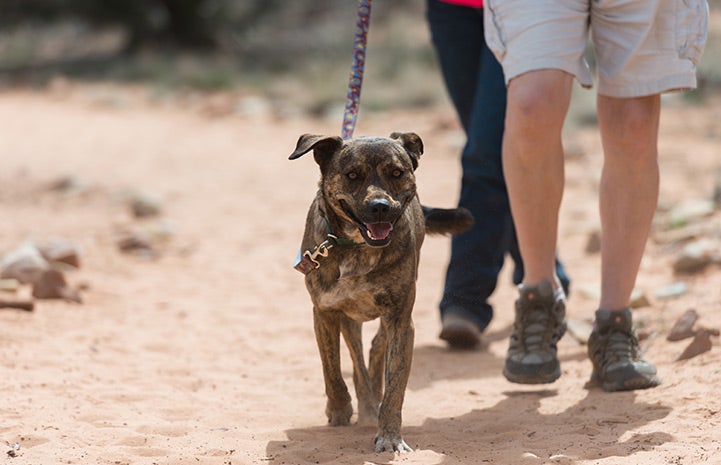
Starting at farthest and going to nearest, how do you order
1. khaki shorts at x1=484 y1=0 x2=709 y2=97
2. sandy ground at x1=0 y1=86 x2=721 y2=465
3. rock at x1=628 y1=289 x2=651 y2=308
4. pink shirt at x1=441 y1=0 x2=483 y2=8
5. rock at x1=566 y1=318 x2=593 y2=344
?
rock at x1=628 y1=289 x2=651 y2=308 → rock at x1=566 y1=318 x2=593 y2=344 → pink shirt at x1=441 y1=0 x2=483 y2=8 → khaki shorts at x1=484 y1=0 x2=709 y2=97 → sandy ground at x1=0 y1=86 x2=721 y2=465

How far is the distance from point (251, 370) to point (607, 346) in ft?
5.60

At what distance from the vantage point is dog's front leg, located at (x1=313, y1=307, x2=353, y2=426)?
398 cm

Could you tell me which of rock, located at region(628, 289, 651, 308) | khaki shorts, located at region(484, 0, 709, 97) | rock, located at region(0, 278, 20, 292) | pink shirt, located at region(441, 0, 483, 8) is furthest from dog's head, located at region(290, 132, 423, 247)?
rock, located at region(0, 278, 20, 292)

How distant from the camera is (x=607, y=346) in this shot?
4.42m

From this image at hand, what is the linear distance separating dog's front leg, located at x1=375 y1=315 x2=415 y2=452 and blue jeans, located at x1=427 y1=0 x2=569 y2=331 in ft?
4.93

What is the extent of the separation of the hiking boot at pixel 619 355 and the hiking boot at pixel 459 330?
0.93 metres

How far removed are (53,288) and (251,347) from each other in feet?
4.41

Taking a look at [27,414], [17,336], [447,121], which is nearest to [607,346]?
[27,414]

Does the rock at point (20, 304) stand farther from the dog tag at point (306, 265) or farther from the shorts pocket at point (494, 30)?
the shorts pocket at point (494, 30)

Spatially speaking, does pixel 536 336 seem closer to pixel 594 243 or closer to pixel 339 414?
pixel 339 414

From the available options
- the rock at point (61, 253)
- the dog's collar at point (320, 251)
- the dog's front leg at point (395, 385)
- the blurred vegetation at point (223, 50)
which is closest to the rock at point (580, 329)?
the dog's front leg at point (395, 385)

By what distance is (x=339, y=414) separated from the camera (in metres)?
4.19

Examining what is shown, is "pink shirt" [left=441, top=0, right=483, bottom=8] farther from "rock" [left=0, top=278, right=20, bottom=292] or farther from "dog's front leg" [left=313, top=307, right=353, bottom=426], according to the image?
"rock" [left=0, top=278, right=20, bottom=292]

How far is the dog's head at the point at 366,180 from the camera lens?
348cm
